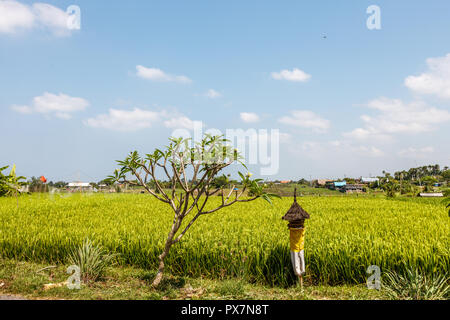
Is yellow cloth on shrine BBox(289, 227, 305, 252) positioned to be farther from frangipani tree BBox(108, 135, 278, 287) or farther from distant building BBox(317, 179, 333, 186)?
distant building BBox(317, 179, 333, 186)

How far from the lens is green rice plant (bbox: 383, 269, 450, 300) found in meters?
4.18

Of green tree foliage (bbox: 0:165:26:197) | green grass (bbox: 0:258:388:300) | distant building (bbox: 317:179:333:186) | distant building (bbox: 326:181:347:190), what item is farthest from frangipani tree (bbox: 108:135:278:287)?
distant building (bbox: 317:179:333:186)

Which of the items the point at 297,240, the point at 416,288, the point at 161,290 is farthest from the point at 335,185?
the point at 161,290

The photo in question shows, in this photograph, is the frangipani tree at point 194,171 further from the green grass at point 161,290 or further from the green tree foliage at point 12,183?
the green tree foliage at point 12,183

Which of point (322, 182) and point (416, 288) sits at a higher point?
point (416, 288)

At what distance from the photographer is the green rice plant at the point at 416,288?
13.7 ft

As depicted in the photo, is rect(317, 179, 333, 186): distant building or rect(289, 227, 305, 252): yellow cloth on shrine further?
rect(317, 179, 333, 186): distant building

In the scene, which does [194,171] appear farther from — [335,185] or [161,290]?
[335,185]

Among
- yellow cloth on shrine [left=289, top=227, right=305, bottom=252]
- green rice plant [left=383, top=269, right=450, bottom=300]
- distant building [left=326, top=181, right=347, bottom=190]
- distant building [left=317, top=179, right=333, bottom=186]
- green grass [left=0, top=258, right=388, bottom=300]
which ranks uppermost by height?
yellow cloth on shrine [left=289, top=227, right=305, bottom=252]

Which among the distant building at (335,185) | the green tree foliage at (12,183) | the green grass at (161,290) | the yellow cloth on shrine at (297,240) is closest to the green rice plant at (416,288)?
the green grass at (161,290)

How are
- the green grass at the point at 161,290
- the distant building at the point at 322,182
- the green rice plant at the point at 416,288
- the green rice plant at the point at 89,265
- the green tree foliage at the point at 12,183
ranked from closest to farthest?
the green rice plant at the point at 416,288 → the green grass at the point at 161,290 → the green rice plant at the point at 89,265 → the green tree foliage at the point at 12,183 → the distant building at the point at 322,182

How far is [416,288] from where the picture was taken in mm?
4227
